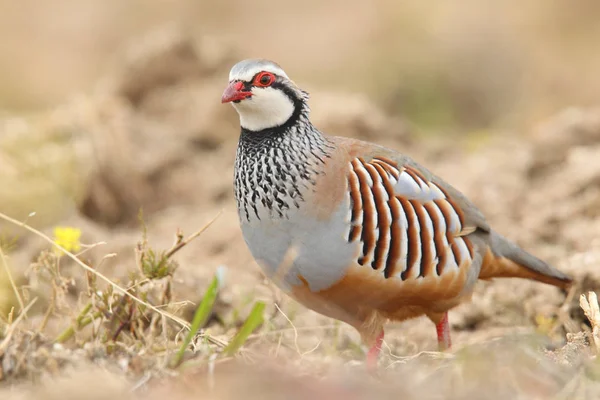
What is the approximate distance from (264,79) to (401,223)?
0.78m

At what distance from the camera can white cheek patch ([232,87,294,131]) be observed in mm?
3594

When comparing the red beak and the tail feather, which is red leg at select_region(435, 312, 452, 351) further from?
the red beak

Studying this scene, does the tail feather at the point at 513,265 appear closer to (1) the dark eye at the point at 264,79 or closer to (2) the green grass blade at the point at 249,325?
(1) the dark eye at the point at 264,79

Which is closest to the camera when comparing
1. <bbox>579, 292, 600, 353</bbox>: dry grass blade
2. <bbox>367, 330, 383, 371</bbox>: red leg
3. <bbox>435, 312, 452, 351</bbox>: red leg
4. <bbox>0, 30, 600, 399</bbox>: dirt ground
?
<bbox>0, 30, 600, 399</bbox>: dirt ground

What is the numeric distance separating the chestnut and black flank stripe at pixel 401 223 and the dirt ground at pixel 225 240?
1.12ft

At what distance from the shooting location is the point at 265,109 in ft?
11.9

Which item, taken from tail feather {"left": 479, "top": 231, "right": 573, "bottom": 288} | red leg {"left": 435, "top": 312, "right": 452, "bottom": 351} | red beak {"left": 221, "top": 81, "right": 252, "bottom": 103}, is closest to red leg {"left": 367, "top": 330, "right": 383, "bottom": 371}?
red leg {"left": 435, "top": 312, "right": 452, "bottom": 351}

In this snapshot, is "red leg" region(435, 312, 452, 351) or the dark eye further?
"red leg" region(435, 312, 452, 351)

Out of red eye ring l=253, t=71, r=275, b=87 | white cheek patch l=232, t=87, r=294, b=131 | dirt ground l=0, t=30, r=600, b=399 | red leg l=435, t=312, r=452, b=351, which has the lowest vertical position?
red leg l=435, t=312, r=452, b=351

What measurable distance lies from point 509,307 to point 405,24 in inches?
331

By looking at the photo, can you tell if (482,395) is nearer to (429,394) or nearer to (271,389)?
(429,394)

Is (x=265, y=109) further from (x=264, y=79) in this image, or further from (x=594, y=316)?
(x=594, y=316)

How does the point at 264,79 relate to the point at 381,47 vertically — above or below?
below

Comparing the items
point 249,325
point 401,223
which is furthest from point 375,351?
point 249,325
